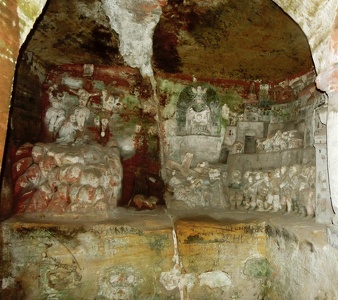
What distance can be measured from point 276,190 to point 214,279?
1844 millimetres

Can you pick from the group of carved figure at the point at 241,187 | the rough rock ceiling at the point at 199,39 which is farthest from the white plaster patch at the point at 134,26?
the group of carved figure at the point at 241,187

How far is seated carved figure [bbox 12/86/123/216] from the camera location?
14.6 feet

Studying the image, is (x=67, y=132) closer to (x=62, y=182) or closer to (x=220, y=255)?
(x=62, y=182)

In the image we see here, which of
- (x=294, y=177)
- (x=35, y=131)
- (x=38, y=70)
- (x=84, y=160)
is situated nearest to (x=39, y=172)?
(x=84, y=160)

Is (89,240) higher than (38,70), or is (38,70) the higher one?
(38,70)

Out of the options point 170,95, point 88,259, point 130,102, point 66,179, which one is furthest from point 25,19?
point 170,95

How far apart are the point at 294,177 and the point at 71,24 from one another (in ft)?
14.0

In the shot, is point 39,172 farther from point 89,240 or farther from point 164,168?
point 164,168

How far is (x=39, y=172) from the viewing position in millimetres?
4648

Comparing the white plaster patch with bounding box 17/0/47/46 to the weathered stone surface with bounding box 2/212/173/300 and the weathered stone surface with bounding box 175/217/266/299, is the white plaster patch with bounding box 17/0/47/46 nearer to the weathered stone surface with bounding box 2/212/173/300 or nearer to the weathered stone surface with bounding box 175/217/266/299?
the weathered stone surface with bounding box 2/212/173/300

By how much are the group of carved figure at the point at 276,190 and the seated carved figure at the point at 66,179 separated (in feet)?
7.62

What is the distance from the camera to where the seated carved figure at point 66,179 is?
14.6ft

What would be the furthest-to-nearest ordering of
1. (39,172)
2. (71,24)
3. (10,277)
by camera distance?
(39,172)
(71,24)
(10,277)

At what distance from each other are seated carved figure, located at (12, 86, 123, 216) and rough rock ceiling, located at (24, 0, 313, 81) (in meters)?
1.75
